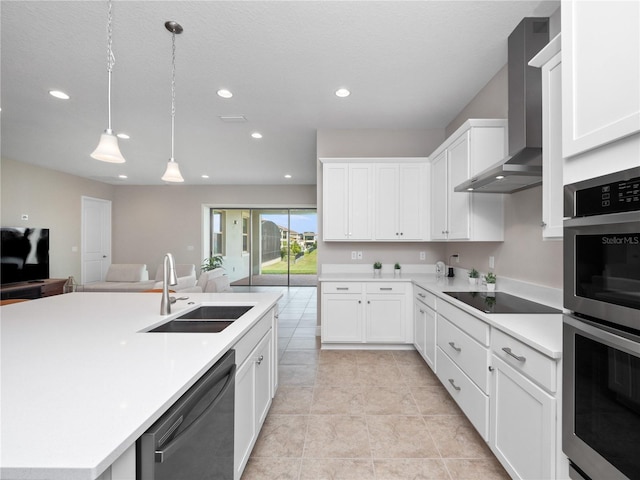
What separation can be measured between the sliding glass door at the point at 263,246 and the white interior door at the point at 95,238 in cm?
263

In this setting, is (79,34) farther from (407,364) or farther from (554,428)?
(407,364)

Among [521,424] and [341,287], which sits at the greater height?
[341,287]

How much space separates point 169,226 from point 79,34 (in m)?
6.37

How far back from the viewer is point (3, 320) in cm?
157

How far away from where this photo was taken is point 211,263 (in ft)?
26.4

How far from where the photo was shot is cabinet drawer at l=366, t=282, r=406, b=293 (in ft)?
11.3

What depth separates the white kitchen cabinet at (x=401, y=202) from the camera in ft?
12.0

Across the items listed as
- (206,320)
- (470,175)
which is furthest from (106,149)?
(470,175)

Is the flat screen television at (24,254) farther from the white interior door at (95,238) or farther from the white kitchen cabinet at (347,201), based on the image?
the white kitchen cabinet at (347,201)

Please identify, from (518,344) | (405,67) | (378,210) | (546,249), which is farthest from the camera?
(378,210)

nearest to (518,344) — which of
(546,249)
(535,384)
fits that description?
(535,384)

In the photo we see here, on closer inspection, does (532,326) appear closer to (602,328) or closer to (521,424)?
(521,424)

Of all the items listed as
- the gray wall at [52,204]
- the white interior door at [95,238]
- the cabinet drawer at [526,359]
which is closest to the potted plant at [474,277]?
the cabinet drawer at [526,359]

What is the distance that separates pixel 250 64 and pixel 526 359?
2.83m
